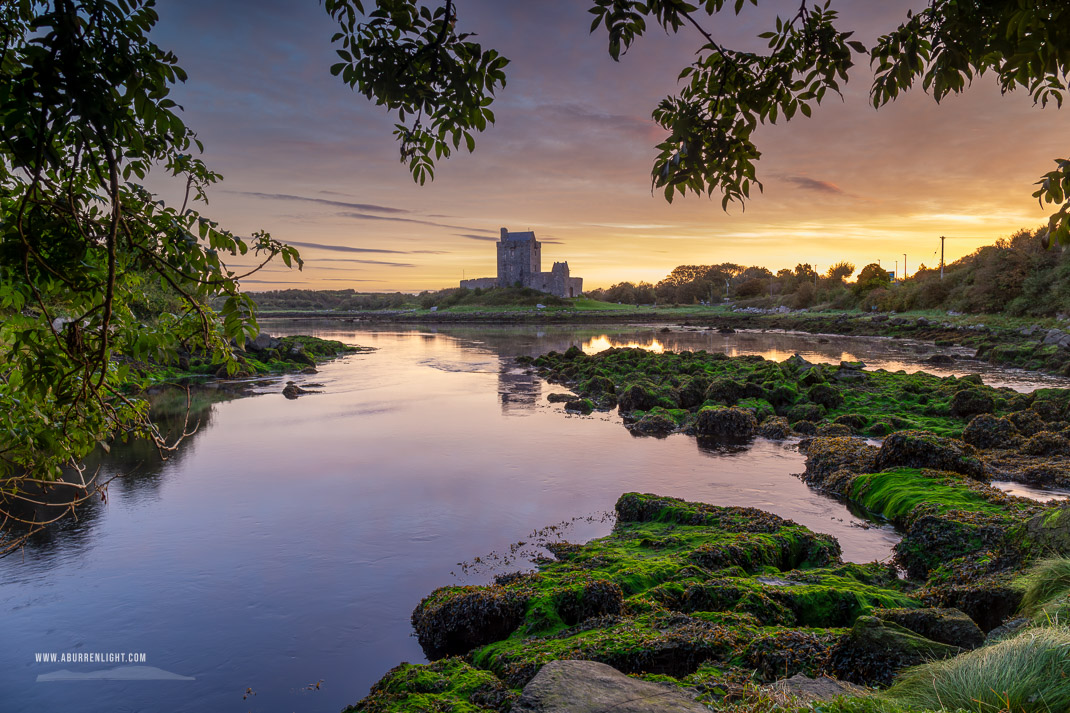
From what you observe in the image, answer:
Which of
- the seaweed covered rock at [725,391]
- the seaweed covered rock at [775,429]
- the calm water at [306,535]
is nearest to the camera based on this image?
the calm water at [306,535]

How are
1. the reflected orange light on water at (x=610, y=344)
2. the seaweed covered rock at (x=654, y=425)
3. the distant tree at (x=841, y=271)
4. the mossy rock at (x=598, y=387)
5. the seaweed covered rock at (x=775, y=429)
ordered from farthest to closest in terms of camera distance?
the distant tree at (x=841, y=271) → the reflected orange light on water at (x=610, y=344) → the mossy rock at (x=598, y=387) → the seaweed covered rock at (x=654, y=425) → the seaweed covered rock at (x=775, y=429)

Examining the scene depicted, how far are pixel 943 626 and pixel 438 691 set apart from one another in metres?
3.23

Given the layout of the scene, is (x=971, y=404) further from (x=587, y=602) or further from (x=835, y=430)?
(x=587, y=602)

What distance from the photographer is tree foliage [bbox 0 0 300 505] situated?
212 cm

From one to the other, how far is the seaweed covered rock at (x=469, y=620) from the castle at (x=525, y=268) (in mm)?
103506

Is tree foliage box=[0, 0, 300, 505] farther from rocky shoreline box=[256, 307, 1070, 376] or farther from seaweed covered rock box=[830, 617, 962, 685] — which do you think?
rocky shoreline box=[256, 307, 1070, 376]

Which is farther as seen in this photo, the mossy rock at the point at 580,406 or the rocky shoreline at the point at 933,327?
the rocky shoreline at the point at 933,327

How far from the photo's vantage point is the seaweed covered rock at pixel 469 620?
4969mm

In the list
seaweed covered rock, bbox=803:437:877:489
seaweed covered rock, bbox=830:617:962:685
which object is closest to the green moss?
seaweed covered rock, bbox=803:437:877:489

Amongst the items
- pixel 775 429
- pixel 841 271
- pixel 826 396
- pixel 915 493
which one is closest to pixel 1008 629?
pixel 915 493

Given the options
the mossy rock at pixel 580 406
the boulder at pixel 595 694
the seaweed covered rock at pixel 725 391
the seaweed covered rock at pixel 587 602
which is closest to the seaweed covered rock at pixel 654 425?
the seaweed covered rock at pixel 725 391

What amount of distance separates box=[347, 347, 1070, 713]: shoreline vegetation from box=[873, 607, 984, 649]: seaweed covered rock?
0.03ft

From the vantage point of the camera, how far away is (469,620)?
16.5ft

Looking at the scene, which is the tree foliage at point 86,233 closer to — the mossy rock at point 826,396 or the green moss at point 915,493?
the green moss at point 915,493
